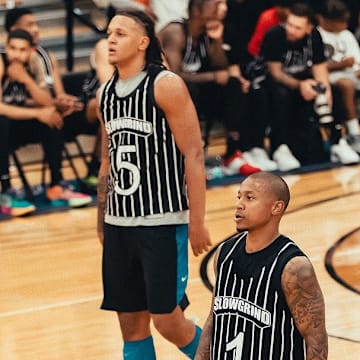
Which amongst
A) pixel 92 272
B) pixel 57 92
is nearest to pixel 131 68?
pixel 92 272

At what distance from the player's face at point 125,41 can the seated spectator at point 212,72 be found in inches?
228

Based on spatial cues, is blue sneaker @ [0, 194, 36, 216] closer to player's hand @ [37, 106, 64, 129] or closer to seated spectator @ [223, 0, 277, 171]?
player's hand @ [37, 106, 64, 129]

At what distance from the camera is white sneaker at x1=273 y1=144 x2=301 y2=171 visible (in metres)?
11.8

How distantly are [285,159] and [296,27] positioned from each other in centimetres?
130

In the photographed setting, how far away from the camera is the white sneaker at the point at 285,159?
1177 cm

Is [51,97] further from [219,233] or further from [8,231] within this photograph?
[219,233]

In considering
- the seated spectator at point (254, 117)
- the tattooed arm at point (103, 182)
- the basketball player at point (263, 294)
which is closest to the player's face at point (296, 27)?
the seated spectator at point (254, 117)

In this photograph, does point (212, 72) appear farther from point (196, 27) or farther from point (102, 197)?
point (102, 197)

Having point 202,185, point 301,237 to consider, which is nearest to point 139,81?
point 202,185

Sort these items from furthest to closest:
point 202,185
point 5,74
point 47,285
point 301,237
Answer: point 5,74, point 301,237, point 47,285, point 202,185

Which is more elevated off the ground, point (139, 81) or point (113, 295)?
point (139, 81)

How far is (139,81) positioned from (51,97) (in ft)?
17.4

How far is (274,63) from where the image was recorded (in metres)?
11.9

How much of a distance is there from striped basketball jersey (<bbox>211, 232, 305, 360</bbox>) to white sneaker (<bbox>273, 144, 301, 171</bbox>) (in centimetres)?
731
